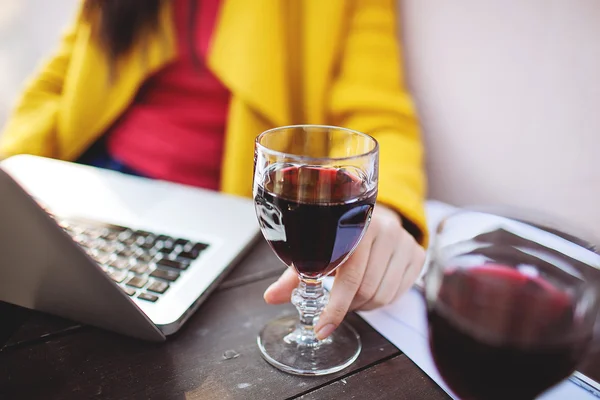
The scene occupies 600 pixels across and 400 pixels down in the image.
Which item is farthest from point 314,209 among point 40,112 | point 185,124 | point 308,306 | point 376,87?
point 40,112

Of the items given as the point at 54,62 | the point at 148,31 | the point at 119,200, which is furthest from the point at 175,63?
the point at 119,200

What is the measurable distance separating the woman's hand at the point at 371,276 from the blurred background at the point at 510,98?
0.32m

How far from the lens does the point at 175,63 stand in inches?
37.4

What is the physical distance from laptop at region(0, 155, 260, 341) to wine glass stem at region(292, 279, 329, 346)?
104mm

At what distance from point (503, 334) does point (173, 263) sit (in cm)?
36

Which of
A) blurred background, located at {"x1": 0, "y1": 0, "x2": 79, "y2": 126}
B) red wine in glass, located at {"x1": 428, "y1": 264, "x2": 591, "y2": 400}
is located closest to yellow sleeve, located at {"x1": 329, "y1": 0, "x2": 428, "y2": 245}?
red wine in glass, located at {"x1": 428, "y1": 264, "x2": 591, "y2": 400}

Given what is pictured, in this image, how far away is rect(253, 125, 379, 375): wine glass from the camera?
1.34 ft

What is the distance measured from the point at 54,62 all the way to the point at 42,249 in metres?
0.77

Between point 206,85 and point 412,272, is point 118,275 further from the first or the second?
point 206,85

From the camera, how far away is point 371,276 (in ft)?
1.56

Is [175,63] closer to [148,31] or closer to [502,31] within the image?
[148,31]

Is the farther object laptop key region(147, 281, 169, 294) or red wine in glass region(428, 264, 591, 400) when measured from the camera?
laptop key region(147, 281, 169, 294)

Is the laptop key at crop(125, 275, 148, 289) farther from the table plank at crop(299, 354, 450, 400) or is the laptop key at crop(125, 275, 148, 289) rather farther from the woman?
the woman

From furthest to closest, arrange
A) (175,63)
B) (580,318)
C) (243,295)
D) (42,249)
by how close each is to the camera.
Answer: (175,63)
(243,295)
(42,249)
(580,318)
